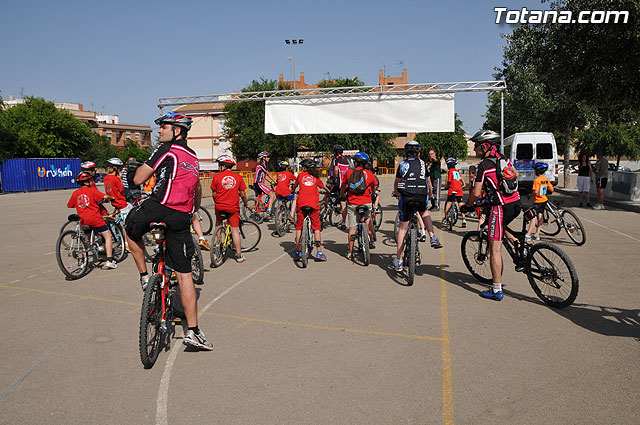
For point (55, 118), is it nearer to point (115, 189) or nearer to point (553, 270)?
point (115, 189)

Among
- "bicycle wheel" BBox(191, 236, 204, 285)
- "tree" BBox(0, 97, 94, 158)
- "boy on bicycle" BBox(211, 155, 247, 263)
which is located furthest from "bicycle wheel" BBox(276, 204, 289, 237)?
"tree" BBox(0, 97, 94, 158)

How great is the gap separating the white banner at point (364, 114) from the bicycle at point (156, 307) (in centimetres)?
1286

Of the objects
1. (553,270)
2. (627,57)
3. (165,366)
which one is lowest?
(165,366)

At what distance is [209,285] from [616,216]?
13.0 metres

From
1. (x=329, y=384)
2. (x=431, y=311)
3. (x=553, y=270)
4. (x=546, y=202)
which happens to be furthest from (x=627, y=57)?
(x=329, y=384)

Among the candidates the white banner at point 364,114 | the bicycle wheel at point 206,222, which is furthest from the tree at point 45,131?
the bicycle wheel at point 206,222

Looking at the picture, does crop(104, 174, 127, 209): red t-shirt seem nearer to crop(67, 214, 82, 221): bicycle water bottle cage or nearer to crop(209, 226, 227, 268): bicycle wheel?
crop(67, 214, 82, 221): bicycle water bottle cage

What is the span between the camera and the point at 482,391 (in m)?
3.58

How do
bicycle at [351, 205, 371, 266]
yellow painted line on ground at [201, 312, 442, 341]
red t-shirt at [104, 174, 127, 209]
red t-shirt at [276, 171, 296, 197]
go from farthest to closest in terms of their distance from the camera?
red t-shirt at [276, 171, 296, 197] < red t-shirt at [104, 174, 127, 209] < bicycle at [351, 205, 371, 266] < yellow painted line on ground at [201, 312, 442, 341]

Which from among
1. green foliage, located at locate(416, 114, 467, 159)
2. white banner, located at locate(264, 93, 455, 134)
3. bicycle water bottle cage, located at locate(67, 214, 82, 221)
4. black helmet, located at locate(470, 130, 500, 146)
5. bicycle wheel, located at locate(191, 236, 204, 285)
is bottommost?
bicycle wheel, located at locate(191, 236, 204, 285)

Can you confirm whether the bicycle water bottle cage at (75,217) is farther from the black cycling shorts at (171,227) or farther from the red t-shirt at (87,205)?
the black cycling shorts at (171,227)

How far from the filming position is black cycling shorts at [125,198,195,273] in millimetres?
4246

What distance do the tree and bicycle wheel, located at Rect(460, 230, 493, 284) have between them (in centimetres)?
5314

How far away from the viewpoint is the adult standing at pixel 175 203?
13.9ft
